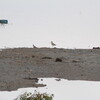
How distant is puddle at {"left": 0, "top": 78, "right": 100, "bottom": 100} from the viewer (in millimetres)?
5969

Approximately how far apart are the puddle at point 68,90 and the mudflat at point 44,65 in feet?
0.78

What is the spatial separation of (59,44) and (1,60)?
1.63 m

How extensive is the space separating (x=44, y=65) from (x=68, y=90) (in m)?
1.36

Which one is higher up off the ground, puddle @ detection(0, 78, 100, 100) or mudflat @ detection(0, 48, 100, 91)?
mudflat @ detection(0, 48, 100, 91)

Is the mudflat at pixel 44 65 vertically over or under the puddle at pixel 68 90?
over

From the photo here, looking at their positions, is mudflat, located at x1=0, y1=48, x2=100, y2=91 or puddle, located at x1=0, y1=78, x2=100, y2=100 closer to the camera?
puddle, located at x1=0, y1=78, x2=100, y2=100

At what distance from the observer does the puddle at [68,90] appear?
5969 mm

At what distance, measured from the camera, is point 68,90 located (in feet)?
20.1

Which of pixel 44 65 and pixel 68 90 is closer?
pixel 68 90

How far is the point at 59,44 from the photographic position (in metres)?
8.46

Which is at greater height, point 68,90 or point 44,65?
point 44,65

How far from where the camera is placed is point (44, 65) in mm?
7352

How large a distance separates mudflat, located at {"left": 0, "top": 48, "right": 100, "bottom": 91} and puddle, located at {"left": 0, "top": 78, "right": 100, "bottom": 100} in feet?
0.78

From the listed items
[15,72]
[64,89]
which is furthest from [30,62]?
[64,89]
